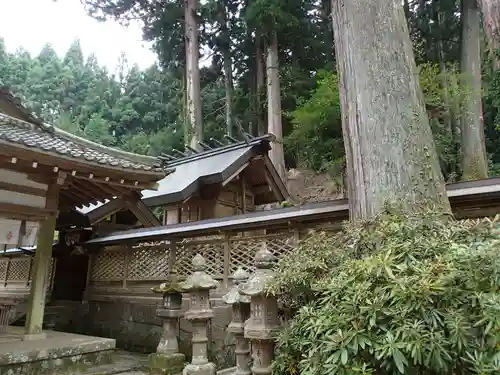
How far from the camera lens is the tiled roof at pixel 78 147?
19.7 feet

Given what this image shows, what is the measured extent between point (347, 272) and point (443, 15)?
19907mm

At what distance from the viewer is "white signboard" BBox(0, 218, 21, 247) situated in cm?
597

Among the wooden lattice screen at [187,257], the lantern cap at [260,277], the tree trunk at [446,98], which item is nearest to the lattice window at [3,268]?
the wooden lattice screen at [187,257]

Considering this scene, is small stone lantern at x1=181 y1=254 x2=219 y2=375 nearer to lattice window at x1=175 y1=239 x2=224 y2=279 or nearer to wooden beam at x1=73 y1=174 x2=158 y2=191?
lattice window at x1=175 y1=239 x2=224 y2=279

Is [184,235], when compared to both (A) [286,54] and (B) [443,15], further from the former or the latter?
(B) [443,15]

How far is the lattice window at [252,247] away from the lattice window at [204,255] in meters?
0.27

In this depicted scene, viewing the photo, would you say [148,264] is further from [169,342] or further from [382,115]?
[382,115]

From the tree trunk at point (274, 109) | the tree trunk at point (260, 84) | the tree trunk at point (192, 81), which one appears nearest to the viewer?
the tree trunk at point (274, 109)

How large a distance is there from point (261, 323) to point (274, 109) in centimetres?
1241

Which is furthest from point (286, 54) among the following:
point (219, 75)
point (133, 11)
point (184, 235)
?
point (184, 235)

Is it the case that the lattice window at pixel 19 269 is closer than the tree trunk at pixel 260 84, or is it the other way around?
the lattice window at pixel 19 269

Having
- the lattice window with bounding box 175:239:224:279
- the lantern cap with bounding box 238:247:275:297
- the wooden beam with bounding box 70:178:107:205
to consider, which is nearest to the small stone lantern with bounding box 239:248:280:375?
the lantern cap with bounding box 238:247:275:297

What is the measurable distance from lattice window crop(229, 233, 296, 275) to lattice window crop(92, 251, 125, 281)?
112 inches

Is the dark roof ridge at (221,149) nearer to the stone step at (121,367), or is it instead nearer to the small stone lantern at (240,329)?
the stone step at (121,367)
